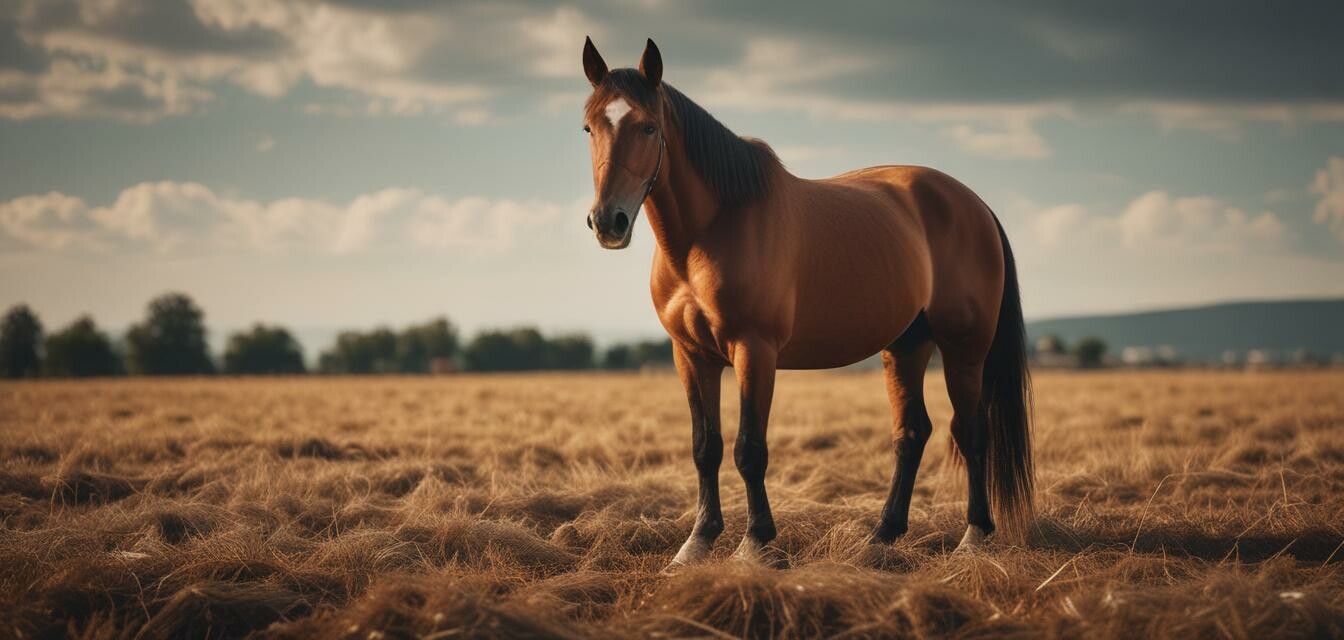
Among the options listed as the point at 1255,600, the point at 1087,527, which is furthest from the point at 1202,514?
the point at 1255,600

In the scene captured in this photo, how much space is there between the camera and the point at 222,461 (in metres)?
8.86

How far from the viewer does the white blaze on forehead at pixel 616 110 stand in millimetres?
4551

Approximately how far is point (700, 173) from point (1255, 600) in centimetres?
355

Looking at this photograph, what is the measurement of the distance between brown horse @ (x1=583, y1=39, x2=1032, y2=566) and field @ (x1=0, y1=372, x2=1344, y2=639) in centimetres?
58

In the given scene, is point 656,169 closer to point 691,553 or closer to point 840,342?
point 840,342

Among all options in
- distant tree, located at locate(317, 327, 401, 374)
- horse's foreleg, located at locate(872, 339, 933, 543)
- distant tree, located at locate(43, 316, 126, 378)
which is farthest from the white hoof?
distant tree, located at locate(317, 327, 401, 374)

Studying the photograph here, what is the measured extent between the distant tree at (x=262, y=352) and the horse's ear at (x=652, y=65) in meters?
84.6

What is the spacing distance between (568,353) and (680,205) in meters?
101

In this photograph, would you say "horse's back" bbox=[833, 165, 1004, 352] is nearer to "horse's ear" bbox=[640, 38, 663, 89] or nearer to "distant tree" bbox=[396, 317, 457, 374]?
"horse's ear" bbox=[640, 38, 663, 89]

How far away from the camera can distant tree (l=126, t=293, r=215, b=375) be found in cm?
7812

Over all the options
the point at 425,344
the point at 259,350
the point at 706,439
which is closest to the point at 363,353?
the point at 425,344

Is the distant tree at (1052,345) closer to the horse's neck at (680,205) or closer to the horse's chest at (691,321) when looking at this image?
the horse's chest at (691,321)

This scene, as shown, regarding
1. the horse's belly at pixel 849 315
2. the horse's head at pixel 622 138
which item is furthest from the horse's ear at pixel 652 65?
the horse's belly at pixel 849 315

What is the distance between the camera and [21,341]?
73.1 metres
